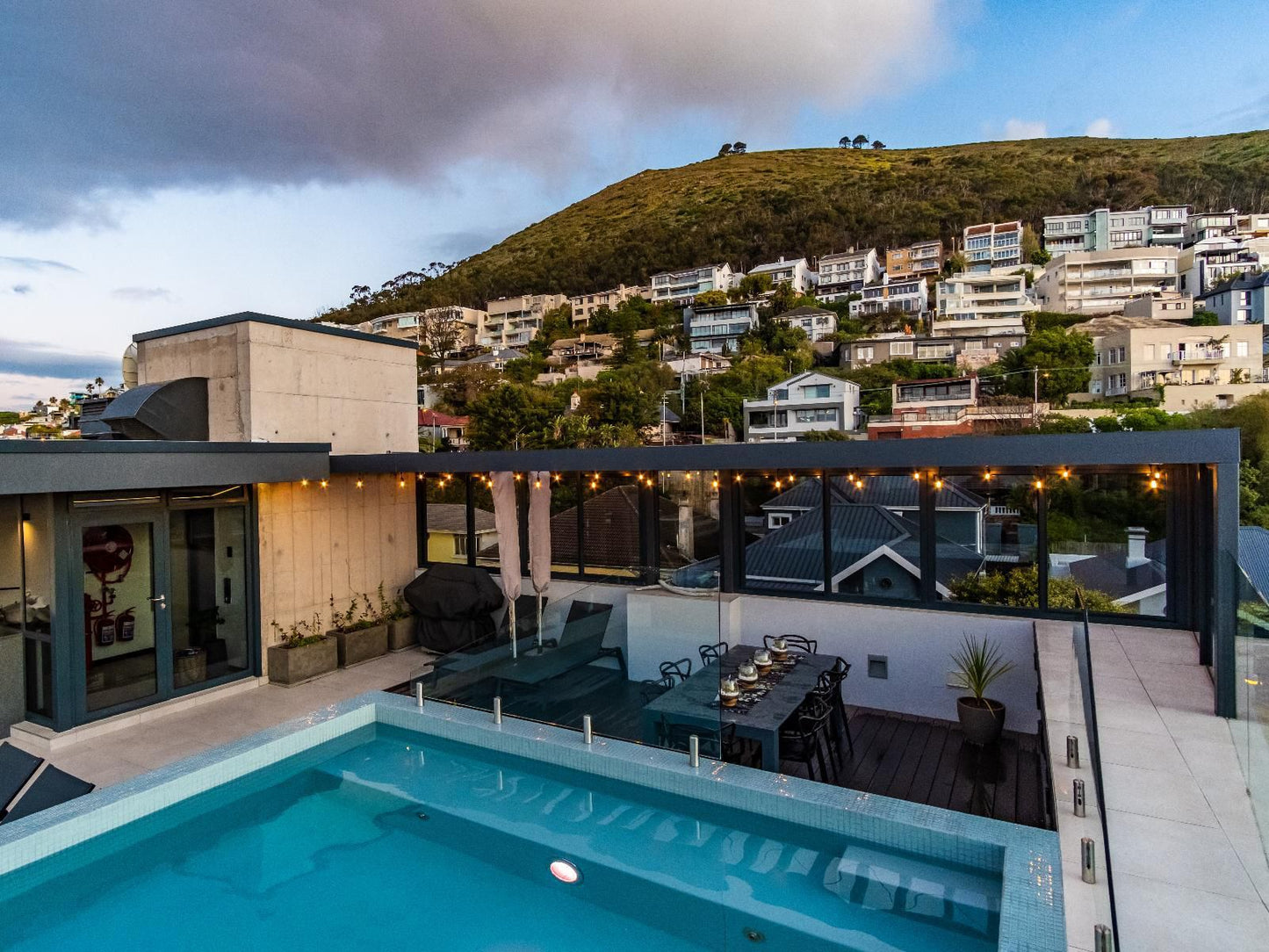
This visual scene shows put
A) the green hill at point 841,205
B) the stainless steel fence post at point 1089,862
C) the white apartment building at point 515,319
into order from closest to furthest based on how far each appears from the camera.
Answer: the stainless steel fence post at point 1089,862
the green hill at point 841,205
the white apartment building at point 515,319

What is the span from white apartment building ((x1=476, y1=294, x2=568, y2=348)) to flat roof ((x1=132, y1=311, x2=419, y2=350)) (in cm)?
8016

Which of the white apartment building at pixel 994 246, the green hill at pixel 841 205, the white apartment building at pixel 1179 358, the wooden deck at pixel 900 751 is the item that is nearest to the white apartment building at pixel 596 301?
the green hill at pixel 841 205

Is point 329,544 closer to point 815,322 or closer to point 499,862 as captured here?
point 499,862

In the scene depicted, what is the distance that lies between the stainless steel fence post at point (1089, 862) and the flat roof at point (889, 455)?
8.06 ft

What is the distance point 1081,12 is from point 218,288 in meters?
91.8

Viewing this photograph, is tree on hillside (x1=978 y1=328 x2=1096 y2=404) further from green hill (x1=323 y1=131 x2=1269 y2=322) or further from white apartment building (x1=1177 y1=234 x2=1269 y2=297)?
green hill (x1=323 y1=131 x2=1269 y2=322)

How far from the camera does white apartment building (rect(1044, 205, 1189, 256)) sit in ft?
246

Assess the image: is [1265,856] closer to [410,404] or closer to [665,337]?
[410,404]

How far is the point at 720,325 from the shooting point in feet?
232

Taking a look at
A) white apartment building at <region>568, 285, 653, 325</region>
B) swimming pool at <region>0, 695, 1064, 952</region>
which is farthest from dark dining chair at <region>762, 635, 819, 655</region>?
white apartment building at <region>568, 285, 653, 325</region>

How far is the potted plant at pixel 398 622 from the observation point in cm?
859

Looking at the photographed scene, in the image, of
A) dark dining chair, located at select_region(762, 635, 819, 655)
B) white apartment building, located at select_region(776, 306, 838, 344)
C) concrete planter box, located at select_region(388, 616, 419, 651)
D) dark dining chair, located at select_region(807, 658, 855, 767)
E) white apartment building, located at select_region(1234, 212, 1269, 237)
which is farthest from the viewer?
white apartment building, located at select_region(1234, 212, 1269, 237)

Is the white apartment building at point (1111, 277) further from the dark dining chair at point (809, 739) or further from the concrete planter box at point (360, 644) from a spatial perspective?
the concrete planter box at point (360, 644)

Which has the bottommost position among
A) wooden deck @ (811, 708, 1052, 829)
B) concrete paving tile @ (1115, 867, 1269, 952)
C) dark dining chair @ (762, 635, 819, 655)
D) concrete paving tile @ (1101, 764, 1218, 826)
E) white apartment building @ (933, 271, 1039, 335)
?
wooden deck @ (811, 708, 1052, 829)
